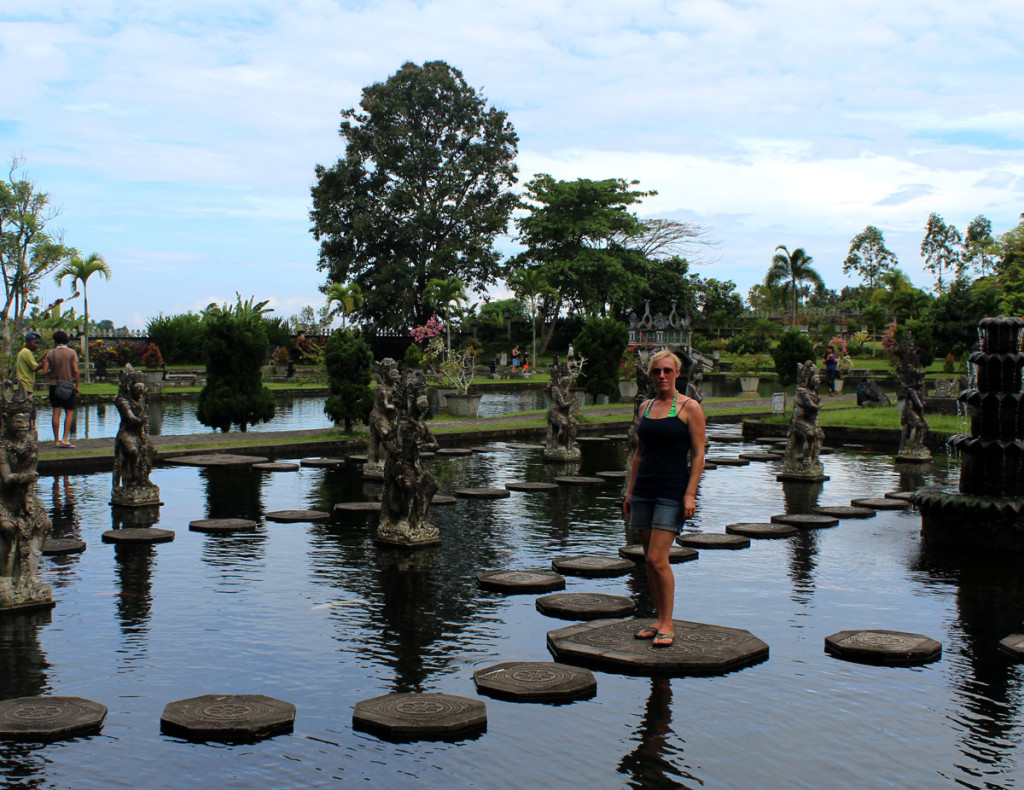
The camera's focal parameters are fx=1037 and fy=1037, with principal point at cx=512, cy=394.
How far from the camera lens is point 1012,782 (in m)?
4.61

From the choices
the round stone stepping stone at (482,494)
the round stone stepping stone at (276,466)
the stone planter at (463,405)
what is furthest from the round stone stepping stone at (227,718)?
the stone planter at (463,405)

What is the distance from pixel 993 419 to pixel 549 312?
5321cm

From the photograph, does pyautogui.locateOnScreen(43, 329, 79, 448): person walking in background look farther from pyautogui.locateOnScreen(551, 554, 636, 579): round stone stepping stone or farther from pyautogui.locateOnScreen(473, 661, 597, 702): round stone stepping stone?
pyautogui.locateOnScreen(473, 661, 597, 702): round stone stepping stone

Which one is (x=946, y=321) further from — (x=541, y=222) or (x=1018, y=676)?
(x=1018, y=676)

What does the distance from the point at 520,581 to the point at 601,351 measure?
2189 centimetres

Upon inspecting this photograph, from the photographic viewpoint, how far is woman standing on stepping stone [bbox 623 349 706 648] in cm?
634

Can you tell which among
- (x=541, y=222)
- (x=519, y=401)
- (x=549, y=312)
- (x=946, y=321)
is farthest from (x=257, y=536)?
(x=549, y=312)

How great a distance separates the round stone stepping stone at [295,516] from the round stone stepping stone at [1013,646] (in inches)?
277

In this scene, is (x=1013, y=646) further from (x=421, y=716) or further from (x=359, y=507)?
(x=359, y=507)

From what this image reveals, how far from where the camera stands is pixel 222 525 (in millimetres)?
10766

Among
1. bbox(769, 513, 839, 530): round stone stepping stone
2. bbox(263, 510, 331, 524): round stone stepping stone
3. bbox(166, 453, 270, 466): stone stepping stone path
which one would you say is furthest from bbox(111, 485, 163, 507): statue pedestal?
bbox(769, 513, 839, 530): round stone stepping stone

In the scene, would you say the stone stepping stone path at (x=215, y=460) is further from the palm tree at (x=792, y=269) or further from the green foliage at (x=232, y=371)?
the palm tree at (x=792, y=269)

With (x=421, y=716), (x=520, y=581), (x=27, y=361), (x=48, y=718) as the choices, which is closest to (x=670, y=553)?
(x=520, y=581)

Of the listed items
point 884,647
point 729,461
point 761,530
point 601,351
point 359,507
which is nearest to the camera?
point 884,647
